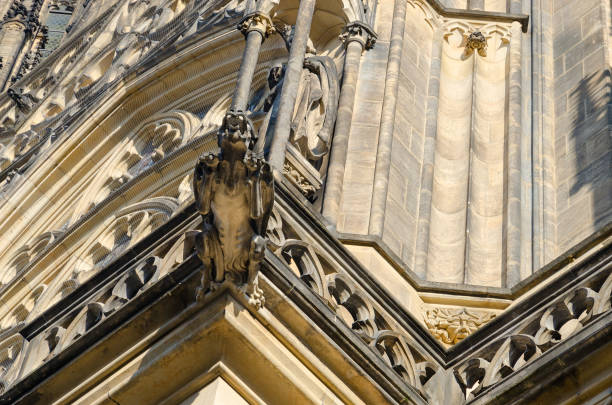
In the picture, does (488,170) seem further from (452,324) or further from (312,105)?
(452,324)

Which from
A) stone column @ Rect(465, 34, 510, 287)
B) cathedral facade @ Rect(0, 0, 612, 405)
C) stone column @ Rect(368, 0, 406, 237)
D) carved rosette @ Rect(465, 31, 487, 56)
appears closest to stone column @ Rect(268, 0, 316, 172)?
cathedral facade @ Rect(0, 0, 612, 405)

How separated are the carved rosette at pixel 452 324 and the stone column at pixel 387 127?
0.62 metres

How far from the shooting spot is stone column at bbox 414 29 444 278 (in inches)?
400

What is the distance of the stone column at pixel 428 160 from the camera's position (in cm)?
1016

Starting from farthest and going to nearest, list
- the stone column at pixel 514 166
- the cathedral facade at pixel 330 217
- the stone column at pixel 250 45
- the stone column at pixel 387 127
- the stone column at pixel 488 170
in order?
the stone column at pixel 488 170, the stone column at pixel 514 166, the stone column at pixel 387 127, the stone column at pixel 250 45, the cathedral facade at pixel 330 217

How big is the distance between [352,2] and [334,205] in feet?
7.68

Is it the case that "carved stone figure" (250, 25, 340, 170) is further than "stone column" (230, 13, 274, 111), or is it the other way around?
"carved stone figure" (250, 25, 340, 170)

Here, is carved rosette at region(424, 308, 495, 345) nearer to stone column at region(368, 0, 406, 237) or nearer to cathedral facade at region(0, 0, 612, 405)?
cathedral facade at region(0, 0, 612, 405)

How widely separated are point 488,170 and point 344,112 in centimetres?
118

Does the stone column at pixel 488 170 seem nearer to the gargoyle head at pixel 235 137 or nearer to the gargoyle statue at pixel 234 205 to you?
the gargoyle statue at pixel 234 205

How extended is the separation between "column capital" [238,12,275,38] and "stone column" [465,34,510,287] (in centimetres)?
165

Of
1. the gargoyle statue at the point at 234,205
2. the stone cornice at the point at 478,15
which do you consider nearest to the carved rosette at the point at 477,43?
the stone cornice at the point at 478,15

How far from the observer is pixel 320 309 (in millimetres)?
8086

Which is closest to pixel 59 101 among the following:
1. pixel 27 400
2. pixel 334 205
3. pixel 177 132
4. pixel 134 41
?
pixel 134 41
